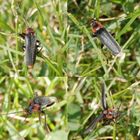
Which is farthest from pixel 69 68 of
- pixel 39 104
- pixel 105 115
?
pixel 105 115

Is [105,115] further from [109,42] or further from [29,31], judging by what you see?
[29,31]

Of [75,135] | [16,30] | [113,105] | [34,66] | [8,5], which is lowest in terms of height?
[75,135]

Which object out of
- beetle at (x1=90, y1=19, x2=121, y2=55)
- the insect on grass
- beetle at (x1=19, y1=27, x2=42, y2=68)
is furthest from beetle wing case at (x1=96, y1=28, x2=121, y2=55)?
the insect on grass

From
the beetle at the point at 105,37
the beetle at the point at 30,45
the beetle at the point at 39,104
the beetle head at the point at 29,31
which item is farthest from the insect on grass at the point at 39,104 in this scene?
the beetle at the point at 105,37

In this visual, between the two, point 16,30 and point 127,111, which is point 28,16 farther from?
point 127,111

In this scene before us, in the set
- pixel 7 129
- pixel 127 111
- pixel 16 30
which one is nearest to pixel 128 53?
pixel 127 111

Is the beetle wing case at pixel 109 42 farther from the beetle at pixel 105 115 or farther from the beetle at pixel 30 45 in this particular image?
the beetle at pixel 30 45
